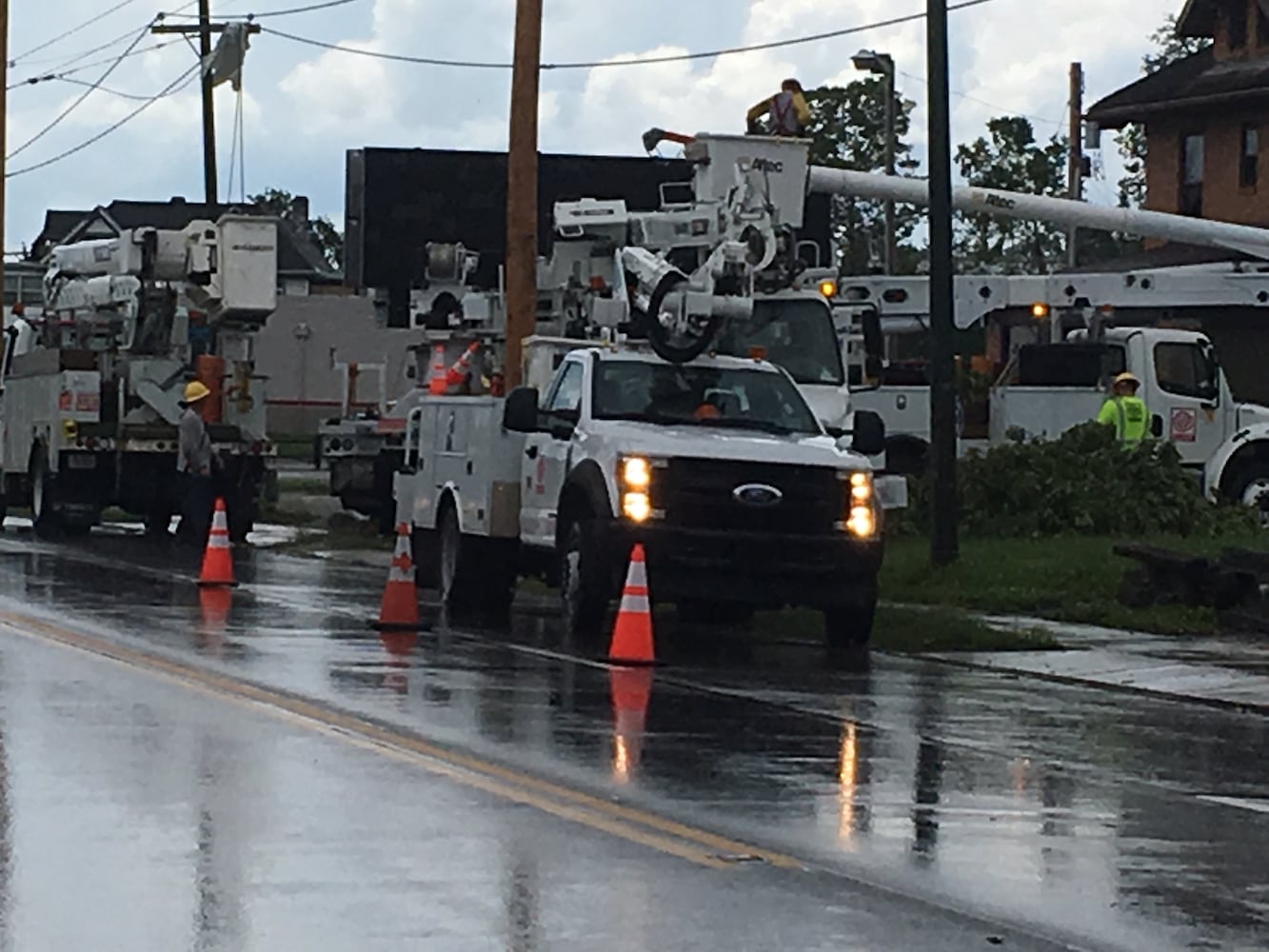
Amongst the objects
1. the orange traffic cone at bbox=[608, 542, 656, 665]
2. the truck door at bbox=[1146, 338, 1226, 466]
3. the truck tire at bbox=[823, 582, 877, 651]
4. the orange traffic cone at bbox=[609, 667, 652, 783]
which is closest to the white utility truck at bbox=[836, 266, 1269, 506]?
the truck door at bbox=[1146, 338, 1226, 466]

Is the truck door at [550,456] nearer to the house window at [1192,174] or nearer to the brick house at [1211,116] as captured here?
the brick house at [1211,116]

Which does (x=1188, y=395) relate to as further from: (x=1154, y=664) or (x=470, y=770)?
(x=470, y=770)

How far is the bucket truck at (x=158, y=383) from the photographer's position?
3288 centimetres

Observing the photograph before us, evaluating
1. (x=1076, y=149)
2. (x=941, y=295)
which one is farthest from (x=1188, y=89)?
(x=941, y=295)

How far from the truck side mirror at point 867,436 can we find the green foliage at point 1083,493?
7190 millimetres

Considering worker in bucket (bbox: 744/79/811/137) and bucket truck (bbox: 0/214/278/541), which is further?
bucket truck (bbox: 0/214/278/541)

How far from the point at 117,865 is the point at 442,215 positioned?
96.4 ft

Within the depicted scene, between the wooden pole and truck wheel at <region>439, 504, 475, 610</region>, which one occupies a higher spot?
the wooden pole

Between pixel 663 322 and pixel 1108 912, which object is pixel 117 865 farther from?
pixel 663 322

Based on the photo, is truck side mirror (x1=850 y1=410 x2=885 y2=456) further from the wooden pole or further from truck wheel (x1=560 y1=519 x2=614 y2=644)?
the wooden pole

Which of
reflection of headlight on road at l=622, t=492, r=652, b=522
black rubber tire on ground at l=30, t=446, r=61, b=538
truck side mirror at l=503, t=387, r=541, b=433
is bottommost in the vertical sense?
black rubber tire on ground at l=30, t=446, r=61, b=538

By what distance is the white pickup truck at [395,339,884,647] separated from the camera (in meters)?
19.0

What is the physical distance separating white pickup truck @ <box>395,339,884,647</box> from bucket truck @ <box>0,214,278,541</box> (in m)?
11.5

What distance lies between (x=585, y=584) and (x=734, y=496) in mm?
1224
